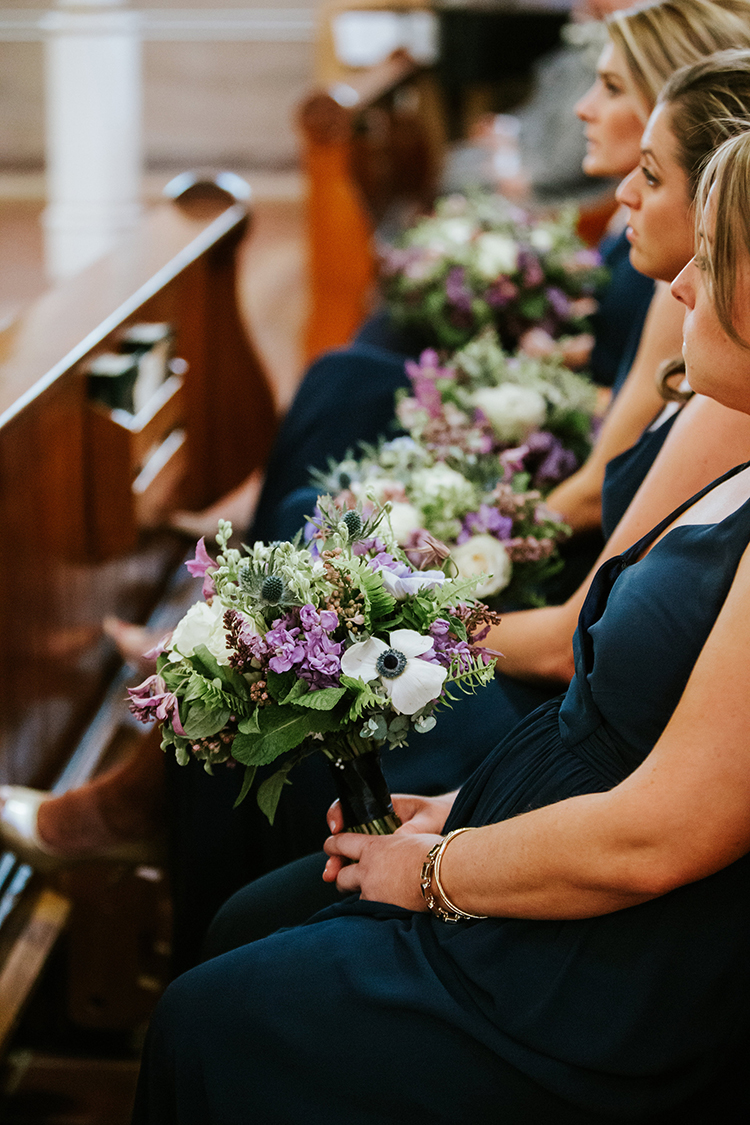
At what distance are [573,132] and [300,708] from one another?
5072mm

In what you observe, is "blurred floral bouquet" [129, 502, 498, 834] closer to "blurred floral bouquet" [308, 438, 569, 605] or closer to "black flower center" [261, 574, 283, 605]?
"black flower center" [261, 574, 283, 605]

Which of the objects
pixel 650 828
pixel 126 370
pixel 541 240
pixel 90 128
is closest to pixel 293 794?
pixel 650 828

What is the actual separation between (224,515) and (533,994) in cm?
307

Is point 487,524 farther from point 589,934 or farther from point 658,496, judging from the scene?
point 589,934

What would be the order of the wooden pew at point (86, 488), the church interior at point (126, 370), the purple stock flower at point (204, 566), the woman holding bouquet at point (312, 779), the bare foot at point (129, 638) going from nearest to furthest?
1. the purple stock flower at point (204, 566)
2. the woman holding bouquet at point (312, 779)
3. the church interior at point (126, 370)
4. the wooden pew at point (86, 488)
5. the bare foot at point (129, 638)

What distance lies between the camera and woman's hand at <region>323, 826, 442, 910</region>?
4.46 feet

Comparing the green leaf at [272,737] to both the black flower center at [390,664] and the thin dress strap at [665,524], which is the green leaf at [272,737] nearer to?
the black flower center at [390,664]

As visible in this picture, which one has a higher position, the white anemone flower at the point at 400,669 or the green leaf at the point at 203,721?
the white anemone flower at the point at 400,669

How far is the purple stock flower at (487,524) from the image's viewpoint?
6.40 ft

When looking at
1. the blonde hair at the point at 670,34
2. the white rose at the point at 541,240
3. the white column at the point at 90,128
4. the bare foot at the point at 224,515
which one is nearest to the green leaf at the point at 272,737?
the blonde hair at the point at 670,34

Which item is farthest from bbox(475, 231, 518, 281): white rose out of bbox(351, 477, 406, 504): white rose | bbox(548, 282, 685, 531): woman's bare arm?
bbox(351, 477, 406, 504): white rose

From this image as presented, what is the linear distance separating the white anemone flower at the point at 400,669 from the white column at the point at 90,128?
5731 millimetres

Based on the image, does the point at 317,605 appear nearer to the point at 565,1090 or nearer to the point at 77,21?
the point at 565,1090

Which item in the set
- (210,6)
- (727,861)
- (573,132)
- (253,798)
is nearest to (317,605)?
(727,861)
